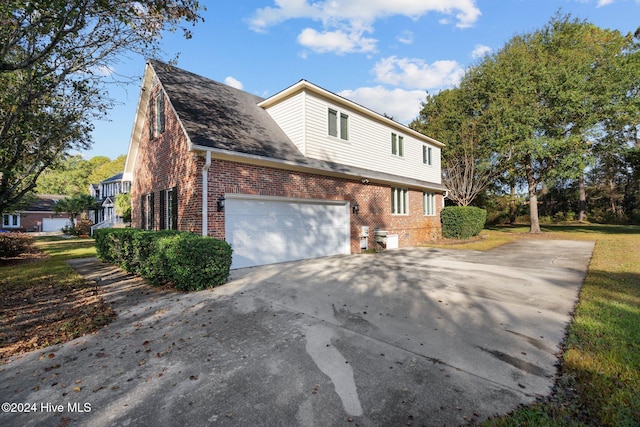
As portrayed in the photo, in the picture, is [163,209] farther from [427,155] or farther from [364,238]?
[427,155]

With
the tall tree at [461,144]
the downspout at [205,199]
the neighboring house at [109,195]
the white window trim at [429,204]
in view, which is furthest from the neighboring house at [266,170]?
the neighboring house at [109,195]

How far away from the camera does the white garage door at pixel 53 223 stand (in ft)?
141

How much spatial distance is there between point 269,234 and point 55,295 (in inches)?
214

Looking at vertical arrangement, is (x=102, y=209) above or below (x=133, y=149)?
below

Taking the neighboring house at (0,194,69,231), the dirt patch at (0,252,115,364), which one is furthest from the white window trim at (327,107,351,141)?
the neighboring house at (0,194,69,231)

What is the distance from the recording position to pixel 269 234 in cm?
959

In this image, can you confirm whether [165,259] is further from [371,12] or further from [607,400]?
[371,12]

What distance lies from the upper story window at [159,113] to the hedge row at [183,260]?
4.76 m

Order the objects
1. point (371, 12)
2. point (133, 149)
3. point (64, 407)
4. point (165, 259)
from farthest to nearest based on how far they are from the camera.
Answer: point (133, 149) → point (371, 12) → point (165, 259) → point (64, 407)

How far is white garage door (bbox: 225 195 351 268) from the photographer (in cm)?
881

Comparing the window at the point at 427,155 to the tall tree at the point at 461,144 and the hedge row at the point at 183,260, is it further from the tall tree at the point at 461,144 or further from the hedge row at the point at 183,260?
the hedge row at the point at 183,260

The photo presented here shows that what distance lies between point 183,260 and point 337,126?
847cm

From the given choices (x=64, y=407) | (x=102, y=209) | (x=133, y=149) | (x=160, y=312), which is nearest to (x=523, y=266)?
(x=160, y=312)

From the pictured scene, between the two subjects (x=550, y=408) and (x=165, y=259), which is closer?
(x=550, y=408)
